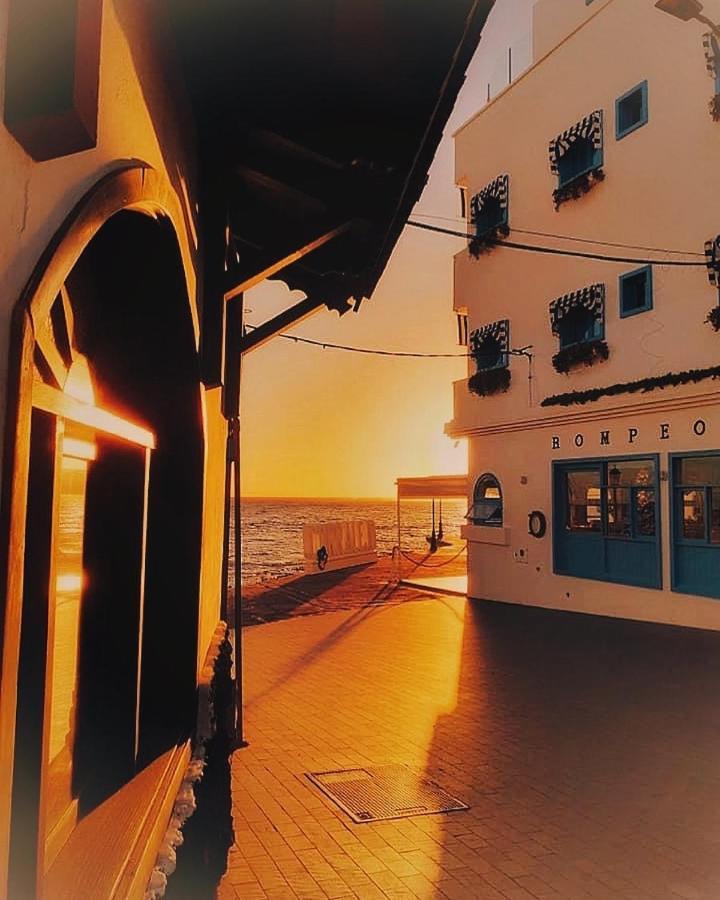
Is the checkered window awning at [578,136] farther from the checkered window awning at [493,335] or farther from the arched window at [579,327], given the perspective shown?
the checkered window awning at [493,335]

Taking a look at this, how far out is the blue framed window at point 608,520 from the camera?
46.9 feet

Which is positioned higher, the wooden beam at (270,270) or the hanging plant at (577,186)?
the hanging plant at (577,186)

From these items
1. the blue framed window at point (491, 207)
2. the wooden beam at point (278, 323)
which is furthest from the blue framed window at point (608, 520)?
the wooden beam at point (278, 323)

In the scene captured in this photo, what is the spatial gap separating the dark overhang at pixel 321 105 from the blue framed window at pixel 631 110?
11.2 m

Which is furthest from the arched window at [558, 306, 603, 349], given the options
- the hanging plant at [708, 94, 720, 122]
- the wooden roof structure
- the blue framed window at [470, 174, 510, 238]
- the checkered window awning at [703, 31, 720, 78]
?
the wooden roof structure

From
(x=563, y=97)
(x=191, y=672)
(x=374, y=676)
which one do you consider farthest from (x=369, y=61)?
(x=563, y=97)

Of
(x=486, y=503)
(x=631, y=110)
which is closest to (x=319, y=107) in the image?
(x=631, y=110)

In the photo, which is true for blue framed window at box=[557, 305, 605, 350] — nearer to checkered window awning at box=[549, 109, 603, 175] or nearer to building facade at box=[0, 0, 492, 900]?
checkered window awning at box=[549, 109, 603, 175]

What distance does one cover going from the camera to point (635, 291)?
14836mm

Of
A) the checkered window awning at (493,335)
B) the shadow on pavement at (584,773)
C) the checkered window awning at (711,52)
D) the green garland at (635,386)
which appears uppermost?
the checkered window awning at (711,52)

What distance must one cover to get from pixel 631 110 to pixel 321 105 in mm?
13371

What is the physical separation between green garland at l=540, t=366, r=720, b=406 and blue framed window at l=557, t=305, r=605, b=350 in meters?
1.05

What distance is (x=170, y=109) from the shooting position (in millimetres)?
2838

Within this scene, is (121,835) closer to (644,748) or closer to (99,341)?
(99,341)
